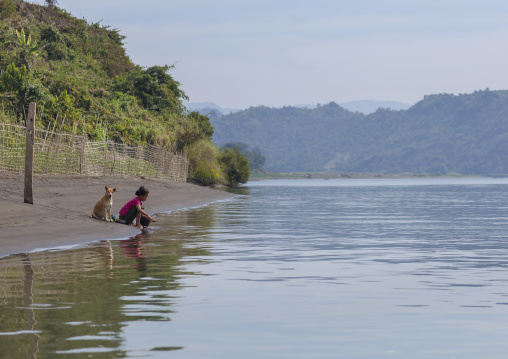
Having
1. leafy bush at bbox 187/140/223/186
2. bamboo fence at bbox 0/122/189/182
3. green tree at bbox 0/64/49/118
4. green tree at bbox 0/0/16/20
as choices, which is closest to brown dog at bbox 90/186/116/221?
bamboo fence at bbox 0/122/189/182

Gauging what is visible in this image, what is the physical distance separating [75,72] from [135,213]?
153ft

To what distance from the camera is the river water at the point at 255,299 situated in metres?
7.75

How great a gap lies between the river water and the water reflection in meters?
0.02

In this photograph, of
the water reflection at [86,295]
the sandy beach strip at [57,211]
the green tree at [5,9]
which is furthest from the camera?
the green tree at [5,9]

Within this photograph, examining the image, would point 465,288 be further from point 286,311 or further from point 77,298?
point 77,298

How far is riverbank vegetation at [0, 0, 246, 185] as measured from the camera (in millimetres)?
44125

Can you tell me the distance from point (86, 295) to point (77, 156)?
27599mm

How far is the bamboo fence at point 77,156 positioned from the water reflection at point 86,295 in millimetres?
14344

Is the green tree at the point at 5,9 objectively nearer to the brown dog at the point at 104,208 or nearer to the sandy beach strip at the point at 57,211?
the sandy beach strip at the point at 57,211

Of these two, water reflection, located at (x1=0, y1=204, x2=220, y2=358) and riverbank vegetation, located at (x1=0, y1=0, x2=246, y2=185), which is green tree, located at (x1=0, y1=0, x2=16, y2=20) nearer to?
riverbank vegetation, located at (x1=0, y1=0, x2=246, y2=185)

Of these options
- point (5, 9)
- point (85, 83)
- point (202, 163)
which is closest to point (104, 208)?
point (85, 83)

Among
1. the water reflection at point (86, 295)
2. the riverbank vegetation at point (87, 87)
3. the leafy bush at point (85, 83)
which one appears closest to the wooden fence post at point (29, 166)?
the water reflection at point (86, 295)

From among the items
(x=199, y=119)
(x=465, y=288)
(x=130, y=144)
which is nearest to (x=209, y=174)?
(x=199, y=119)

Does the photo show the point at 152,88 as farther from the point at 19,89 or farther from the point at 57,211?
the point at 57,211
